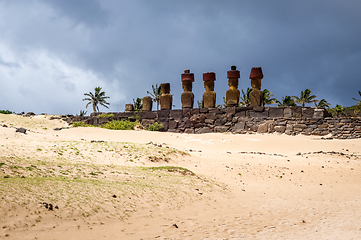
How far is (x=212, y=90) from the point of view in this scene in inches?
661

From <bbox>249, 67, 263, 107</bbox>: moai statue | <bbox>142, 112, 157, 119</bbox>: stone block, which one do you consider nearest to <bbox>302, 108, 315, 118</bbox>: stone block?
<bbox>249, 67, 263, 107</bbox>: moai statue

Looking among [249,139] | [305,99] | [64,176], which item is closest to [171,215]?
[64,176]

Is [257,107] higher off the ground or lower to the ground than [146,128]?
higher

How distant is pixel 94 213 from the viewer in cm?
354

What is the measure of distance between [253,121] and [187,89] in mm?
4296

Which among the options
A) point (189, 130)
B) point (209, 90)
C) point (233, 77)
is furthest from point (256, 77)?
point (189, 130)

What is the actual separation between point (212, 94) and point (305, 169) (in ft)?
29.3

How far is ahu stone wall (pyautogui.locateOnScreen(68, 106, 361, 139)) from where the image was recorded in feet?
45.1

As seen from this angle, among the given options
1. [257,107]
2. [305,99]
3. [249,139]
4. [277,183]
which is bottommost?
[277,183]

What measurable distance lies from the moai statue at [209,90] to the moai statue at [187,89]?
0.80 m

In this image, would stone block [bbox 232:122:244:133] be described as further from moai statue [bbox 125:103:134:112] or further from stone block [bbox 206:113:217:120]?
moai statue [bbox 125:103:134:112]

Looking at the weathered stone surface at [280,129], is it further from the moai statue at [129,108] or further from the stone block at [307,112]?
the moai statue at [129,108]

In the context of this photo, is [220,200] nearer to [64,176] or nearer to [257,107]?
[64,176]

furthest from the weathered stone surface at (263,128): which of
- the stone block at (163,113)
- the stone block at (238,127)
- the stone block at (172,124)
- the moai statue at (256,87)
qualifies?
the stone block at (163,113)
